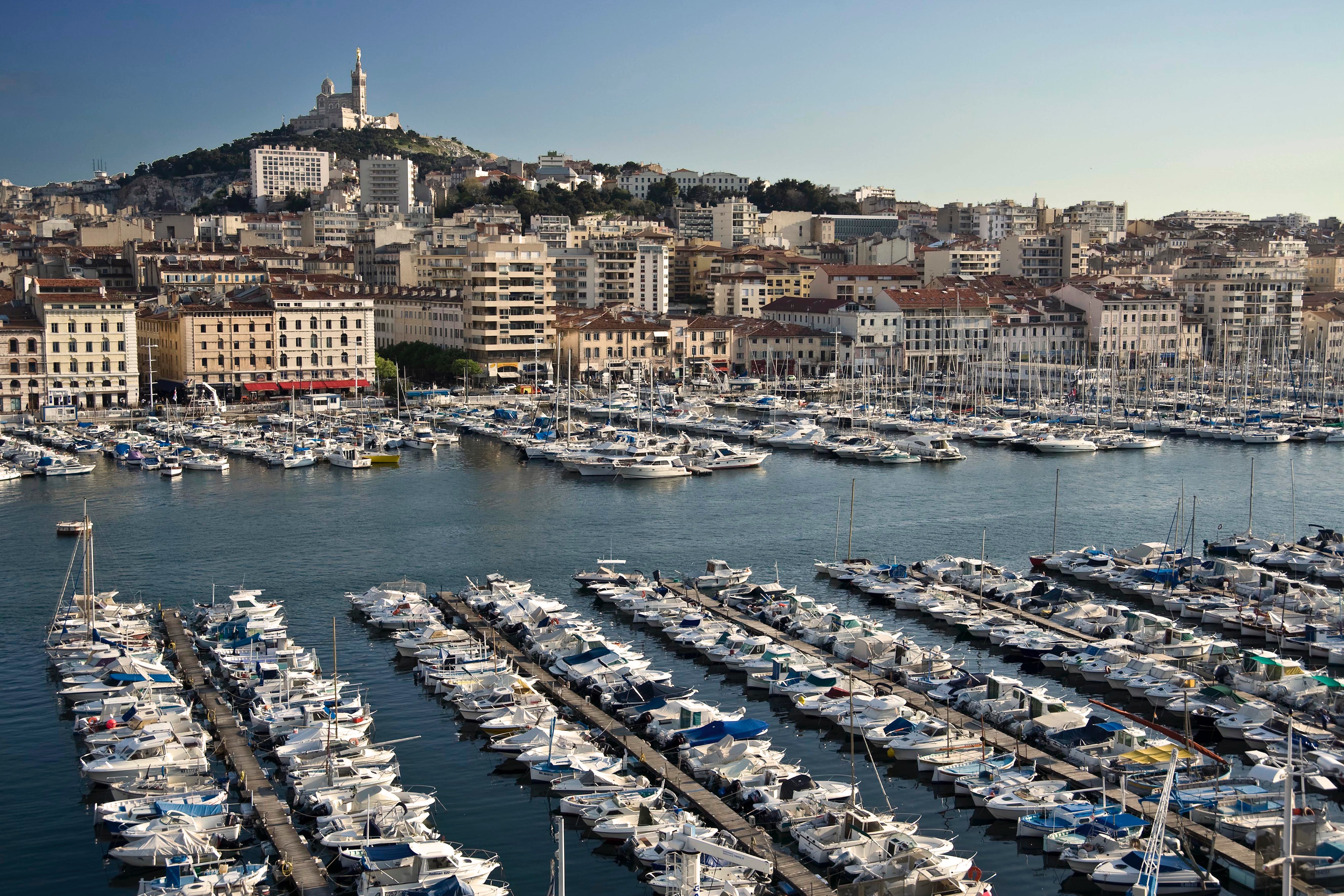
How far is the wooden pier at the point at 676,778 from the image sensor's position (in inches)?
443

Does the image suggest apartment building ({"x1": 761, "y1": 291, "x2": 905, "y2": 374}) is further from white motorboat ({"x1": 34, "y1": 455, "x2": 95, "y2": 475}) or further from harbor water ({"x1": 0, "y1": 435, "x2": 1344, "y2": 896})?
white motorboat ({"x1": 34, "y1": 455, "x2": 95, "y2": 475})

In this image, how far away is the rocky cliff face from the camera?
107438 millimetres

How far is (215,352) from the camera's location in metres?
42.6

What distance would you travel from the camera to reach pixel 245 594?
19.0 meters

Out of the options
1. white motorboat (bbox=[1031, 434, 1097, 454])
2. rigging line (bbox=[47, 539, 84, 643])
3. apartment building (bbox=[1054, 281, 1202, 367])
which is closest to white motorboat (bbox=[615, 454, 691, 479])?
white motorboat (bbox=[1031, 434, 1097, 454])

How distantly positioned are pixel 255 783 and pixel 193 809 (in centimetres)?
105

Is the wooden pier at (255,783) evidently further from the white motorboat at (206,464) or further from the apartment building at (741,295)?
the apartment building at (741,295)

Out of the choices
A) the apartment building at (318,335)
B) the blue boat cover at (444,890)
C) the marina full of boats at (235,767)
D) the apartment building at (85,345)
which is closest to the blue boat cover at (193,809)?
the marina full of boats at (235,767)

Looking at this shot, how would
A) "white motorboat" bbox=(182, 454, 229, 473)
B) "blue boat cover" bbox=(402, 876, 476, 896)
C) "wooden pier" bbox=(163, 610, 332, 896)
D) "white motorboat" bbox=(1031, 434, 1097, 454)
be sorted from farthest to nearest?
"white motorboat" bbox=(1031, 434, 1097, 454), "white motorboat" bbox=(182, 454, 229, 473), "wooden pier" bbox=(163, 610, 332, 896), "blue boat cover" bbox=(402, 876, 476, 896)

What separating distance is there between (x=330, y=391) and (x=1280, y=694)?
108ft

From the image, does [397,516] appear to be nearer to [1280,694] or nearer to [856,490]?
[856,490]

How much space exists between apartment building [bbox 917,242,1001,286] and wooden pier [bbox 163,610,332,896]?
168 feet

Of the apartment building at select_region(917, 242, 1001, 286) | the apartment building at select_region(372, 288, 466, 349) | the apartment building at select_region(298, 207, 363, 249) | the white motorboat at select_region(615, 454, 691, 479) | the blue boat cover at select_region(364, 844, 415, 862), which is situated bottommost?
the blue boat cover at select_region(364, 844, 415, 862)

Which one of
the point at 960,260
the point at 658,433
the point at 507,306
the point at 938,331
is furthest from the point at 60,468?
the point at 960,260
